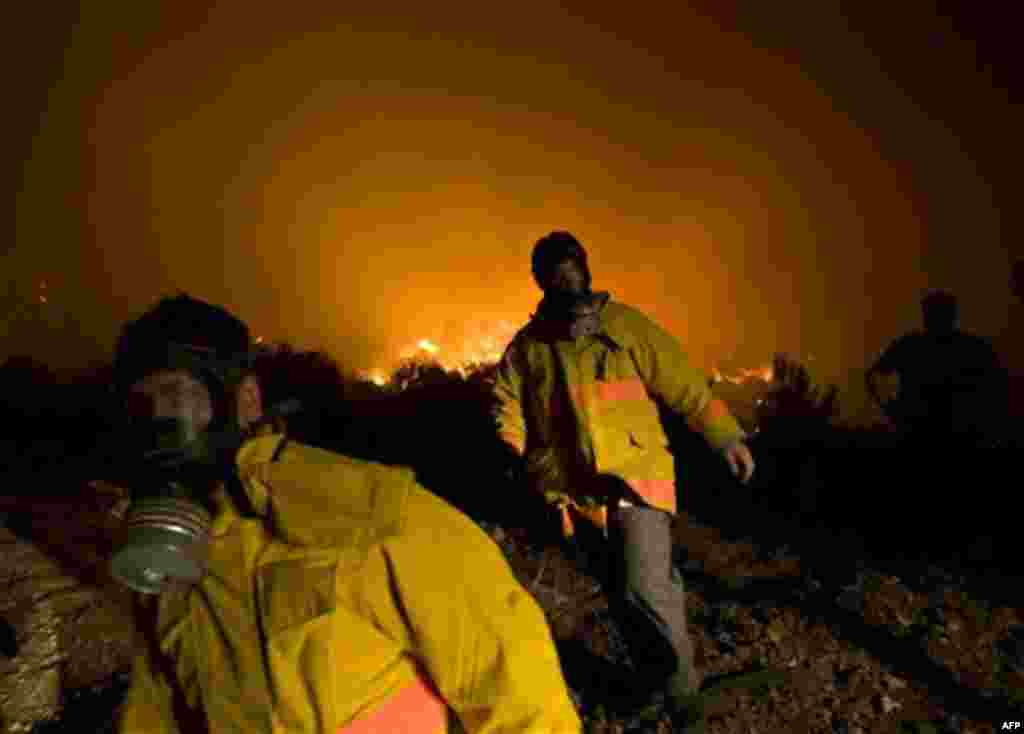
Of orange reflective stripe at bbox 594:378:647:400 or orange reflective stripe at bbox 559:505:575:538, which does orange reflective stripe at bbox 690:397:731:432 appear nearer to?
orange reflective stripe at bbox 594:378:647:400

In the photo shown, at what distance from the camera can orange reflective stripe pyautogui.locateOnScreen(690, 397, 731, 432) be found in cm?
323

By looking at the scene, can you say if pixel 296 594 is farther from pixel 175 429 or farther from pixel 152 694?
pixel 152 694

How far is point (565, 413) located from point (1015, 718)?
8.02 ft

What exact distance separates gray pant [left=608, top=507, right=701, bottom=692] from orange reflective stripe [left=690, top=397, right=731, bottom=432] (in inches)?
17.5

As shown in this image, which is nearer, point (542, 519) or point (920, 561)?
point (920, 561)

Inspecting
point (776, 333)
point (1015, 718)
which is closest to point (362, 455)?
point (1015, 718)

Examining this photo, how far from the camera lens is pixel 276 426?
4.86 ft

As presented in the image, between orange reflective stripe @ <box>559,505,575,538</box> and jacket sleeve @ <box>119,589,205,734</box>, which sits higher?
jacket sleeve @ <box>119,589,205,734</box>

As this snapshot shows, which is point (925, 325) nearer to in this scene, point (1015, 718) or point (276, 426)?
point (1015, 718)

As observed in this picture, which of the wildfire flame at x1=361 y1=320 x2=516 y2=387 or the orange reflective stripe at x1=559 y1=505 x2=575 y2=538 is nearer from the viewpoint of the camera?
the orange reflective stripe at x1=559 y1=505 x2=575 y2=538

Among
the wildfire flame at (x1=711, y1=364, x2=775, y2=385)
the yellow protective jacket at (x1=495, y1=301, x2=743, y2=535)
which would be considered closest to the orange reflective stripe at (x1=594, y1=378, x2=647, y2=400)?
the yellow protective jacket at (x1=495, y1=301, x2=743, y2=535)

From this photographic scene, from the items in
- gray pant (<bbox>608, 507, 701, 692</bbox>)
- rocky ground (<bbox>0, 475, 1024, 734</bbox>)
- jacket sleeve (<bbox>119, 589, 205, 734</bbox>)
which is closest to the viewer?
jacket sleeve (<bbox>119, 589, 205, 734</bbox>)

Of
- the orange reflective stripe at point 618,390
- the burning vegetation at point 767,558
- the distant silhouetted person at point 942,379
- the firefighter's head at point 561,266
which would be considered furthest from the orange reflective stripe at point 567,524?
the distant silhouetted person at point 942,379

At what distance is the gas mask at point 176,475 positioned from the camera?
1264 mm
